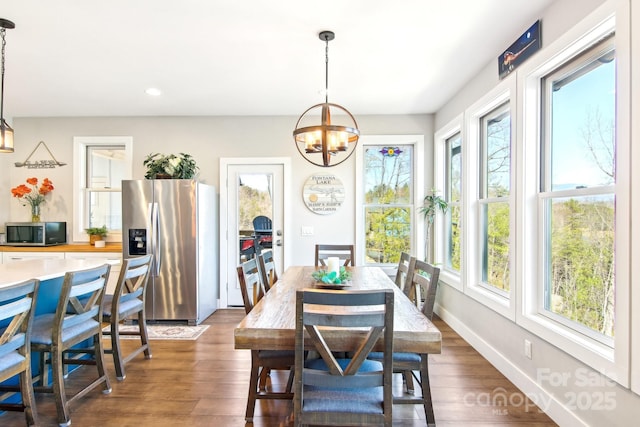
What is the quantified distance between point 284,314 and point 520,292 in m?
1.77

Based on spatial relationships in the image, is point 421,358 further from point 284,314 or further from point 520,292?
point 520,292

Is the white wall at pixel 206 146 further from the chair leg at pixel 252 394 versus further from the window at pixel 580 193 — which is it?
the chair leg at pixel 252 394

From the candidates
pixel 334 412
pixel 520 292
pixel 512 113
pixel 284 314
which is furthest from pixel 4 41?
pixel 520 292

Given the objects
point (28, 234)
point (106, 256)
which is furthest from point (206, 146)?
point (28, 234)

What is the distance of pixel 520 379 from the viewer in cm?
251

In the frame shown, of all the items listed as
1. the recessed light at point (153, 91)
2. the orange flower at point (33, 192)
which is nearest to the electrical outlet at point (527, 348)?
the recessed light at point (153, 91)

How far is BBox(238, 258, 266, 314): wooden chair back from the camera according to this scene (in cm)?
227

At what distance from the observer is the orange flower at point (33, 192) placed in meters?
4.55

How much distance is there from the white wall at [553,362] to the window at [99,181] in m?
4.49

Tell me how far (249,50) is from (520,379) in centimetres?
325

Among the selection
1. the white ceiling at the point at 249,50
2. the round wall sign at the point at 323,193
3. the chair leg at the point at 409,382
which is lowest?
the chair leg at the point at 409,382

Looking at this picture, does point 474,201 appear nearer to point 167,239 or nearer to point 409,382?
point 409,382

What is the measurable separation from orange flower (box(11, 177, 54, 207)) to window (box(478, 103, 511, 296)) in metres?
5.38

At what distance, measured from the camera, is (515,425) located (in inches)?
82.7
